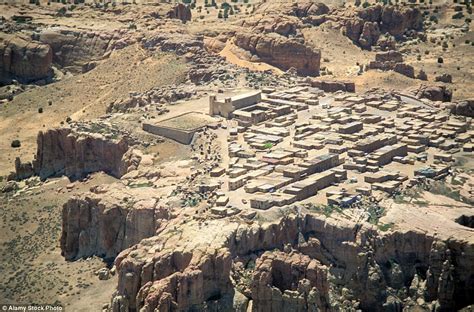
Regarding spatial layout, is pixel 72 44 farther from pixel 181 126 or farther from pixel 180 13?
pixel 181 126

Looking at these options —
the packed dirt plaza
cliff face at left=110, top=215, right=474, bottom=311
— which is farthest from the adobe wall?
cliff face at left=110, top=215, right=474, bottom=311

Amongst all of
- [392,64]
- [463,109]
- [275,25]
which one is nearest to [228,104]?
[463,109]

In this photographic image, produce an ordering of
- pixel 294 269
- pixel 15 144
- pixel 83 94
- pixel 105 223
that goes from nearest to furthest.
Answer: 1. pixel 294 269
2. pixel 105 223
3. pixel 15 144
4. pixel 83 94

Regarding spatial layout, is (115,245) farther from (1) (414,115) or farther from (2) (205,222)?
(1) (414,115)

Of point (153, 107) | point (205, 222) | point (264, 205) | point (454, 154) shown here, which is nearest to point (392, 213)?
point (264, 205)

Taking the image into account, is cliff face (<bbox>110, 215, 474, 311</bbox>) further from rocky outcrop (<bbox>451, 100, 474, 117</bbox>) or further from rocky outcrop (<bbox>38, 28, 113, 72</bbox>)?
rocky outcrop (<bbox>38, 28, 113, 72</bbox>)
